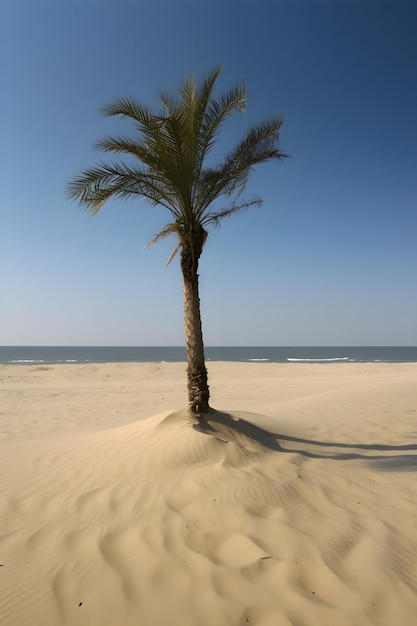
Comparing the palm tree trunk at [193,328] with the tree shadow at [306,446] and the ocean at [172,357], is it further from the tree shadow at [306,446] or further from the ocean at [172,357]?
the ocean at [172,357]

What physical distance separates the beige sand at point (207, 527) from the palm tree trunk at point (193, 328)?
1.35 feet

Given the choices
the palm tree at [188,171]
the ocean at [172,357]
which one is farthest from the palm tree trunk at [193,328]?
the ocean at [172,357]

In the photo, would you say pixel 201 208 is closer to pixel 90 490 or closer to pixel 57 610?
pixel 90 490

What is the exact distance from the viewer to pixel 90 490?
4.51 meters

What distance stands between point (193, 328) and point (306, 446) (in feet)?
10.7

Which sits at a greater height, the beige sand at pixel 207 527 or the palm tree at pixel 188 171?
the palm tree at pixel 188 171

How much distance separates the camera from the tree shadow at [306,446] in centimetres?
606

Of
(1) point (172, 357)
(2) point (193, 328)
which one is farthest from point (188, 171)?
(1) point (172, 357)

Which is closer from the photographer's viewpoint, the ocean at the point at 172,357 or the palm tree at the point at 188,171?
the palm tree at the point at 188,171

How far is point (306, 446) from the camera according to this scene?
692 cm

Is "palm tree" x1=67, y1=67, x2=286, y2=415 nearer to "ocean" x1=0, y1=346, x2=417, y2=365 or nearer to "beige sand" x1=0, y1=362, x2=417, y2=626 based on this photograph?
"beige sand" x1=0, y1=362, x2=417, y2=626

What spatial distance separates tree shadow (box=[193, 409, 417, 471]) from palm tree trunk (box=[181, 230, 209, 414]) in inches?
16.5

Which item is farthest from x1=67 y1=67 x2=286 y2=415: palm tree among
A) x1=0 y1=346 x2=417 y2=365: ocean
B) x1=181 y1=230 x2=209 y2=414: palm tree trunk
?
x1=0 y1=346 x2=417 y2=365: ocean

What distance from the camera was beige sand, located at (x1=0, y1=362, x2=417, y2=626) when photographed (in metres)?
2.50
